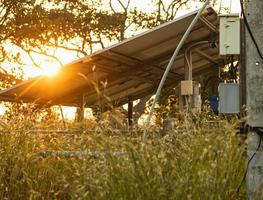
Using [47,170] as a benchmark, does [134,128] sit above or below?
above

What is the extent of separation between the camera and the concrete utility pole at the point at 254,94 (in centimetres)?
354

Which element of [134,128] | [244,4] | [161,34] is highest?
[161,34]

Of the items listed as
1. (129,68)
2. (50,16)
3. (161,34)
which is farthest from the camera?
(50,16)

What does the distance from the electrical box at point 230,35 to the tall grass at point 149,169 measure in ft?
1.94

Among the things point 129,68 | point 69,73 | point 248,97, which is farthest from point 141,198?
point 129,68

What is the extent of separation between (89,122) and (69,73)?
5213 mm

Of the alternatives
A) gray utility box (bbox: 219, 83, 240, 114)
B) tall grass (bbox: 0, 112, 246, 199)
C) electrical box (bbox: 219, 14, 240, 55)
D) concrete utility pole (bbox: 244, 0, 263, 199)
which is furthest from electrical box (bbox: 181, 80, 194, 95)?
concrete utility pole (bbox: 244, 0, 263, 199)

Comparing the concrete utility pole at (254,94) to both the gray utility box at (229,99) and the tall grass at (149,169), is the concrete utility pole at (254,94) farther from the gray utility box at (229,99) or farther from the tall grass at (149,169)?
the gray utility box at (229,99)

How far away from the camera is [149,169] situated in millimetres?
3266

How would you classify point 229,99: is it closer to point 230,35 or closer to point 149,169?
point 230,35

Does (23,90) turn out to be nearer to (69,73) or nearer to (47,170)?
(69,73)

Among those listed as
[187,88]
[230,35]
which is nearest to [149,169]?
[230,35]

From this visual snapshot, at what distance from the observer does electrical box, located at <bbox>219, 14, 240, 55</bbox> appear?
14.0ft

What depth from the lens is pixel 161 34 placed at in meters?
9.42
